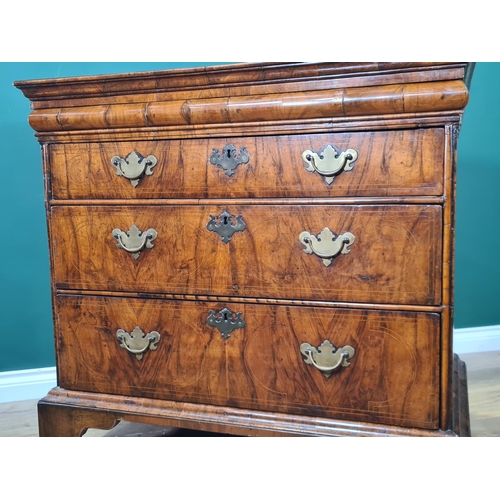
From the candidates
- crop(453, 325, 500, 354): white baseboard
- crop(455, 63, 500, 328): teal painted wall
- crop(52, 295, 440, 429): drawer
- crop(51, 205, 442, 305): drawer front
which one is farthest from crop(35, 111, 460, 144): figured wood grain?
crop(453, 325, 500, 354): white baseboard

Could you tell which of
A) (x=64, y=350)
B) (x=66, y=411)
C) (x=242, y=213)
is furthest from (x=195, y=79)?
(x=66, y=411)

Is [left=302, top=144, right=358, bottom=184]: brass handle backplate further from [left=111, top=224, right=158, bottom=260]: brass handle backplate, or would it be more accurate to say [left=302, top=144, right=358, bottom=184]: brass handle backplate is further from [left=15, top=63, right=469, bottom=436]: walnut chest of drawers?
[left=111, top=224, right=158, bottom=260]: brass handle backplate

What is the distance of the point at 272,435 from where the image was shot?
3.74 ft

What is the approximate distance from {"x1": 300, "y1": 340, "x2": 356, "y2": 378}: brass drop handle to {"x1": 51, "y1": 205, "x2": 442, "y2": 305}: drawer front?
0.38 feet

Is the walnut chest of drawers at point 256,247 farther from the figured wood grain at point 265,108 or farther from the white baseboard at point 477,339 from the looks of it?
the white baseboard at point 477,339

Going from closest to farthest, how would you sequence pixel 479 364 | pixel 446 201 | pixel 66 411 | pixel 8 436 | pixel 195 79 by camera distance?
pixel 446 201
pixel 195 79
pixel 66 411
pixel 8 436
pixel 479 364

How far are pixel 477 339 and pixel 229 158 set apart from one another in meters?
1.60

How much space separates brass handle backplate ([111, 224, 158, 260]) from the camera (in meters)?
1.21

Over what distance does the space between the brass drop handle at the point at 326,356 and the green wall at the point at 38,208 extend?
1.20 metres

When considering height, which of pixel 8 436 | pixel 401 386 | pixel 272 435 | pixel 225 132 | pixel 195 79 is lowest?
pixel 8 436

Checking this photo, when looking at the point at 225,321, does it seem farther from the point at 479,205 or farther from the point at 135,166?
the point at 479,205

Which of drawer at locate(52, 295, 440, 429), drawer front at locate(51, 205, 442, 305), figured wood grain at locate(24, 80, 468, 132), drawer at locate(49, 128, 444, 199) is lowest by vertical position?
drawer at locate(52, 295, 440, 429)

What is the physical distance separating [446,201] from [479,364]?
1337mm

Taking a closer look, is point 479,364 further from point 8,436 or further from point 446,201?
point 8,436
